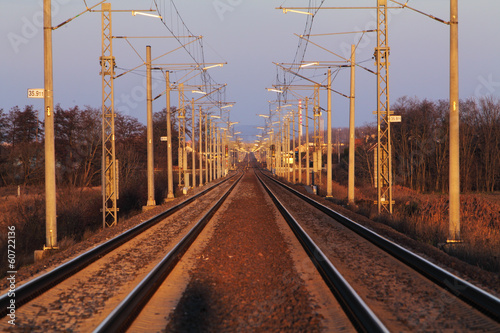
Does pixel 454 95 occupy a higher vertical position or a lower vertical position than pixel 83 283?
higher

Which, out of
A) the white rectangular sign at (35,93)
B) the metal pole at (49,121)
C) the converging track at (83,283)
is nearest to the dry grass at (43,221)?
the metal pole at (49,121)

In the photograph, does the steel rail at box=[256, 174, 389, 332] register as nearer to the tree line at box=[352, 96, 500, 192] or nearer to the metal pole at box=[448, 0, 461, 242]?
the metal pole at box=[448, 0, 461, 242]

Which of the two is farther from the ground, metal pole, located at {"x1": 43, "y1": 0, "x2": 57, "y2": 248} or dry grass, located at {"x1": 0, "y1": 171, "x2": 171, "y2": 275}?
metal pole, located at {"x1": 43, "y1": 0, "x2": 57, "y2": 248}

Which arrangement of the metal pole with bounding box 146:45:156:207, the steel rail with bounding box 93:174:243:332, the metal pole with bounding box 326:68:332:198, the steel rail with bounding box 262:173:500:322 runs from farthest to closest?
the metal pole with bounding box 326:68:332:198, the metal pole with bounding box 146:45:156:207, the steel rail with bounding box 262:173:500:322, the steel rail with bounding box 93:174:243:332

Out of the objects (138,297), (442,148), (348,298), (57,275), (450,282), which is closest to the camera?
(348,298)

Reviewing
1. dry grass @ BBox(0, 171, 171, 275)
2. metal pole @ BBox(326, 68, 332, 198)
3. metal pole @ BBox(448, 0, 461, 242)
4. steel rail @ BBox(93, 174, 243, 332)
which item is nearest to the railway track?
steel rail @ BBox(93, 174, 243, 332)

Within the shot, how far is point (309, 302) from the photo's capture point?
7.00 m

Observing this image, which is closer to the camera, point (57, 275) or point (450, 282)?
point (450, 282)

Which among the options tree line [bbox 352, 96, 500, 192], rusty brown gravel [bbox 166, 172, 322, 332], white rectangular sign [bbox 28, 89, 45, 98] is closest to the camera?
rusty brown gravel [bbox 166, 172, 322, 332]

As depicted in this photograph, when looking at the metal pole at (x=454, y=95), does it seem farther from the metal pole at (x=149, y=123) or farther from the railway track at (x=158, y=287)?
the metal pole at (x=149, y=123)

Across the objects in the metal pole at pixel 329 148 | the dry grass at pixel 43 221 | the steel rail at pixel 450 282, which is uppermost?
the metal pole at pixel 329 148

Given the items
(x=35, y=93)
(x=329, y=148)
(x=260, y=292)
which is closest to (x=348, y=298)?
(x=260, y=292)

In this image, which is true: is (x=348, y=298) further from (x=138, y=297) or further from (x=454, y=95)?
(x=454, y=95)

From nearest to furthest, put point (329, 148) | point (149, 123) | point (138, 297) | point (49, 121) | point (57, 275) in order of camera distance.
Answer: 1. point (138, 297)
2. point (57, 275)
3. point (49, 121)
4. point (149, 123)
5. point (329, 148)
